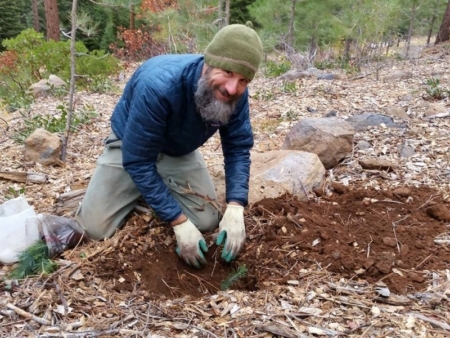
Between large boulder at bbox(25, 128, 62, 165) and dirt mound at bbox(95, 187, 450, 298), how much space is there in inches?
52.5

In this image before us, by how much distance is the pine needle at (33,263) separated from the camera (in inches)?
83.4

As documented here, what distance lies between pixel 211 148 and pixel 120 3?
4.72ft

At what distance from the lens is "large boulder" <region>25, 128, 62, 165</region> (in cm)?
356

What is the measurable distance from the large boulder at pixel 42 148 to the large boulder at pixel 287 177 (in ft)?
5.66

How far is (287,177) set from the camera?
280 centimetres

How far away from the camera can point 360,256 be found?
2.14 metres

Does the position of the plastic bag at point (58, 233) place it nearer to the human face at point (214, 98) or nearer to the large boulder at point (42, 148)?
the human face at point (214, 98)

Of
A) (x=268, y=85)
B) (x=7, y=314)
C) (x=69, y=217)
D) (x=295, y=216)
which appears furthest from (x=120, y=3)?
(x=268, y=85)

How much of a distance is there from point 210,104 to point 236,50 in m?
0.29

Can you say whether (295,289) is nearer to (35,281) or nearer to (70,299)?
(70,299)

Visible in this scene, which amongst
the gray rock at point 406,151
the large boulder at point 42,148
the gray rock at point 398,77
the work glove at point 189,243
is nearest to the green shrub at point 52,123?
the large boulder at point 42,148

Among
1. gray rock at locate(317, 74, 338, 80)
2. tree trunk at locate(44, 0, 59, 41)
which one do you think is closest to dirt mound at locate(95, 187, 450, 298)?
gray rock at locate(317, 74, 338, 80)

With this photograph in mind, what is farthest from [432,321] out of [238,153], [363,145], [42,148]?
[42,148]

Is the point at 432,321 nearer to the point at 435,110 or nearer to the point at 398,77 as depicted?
the point at 435,110
